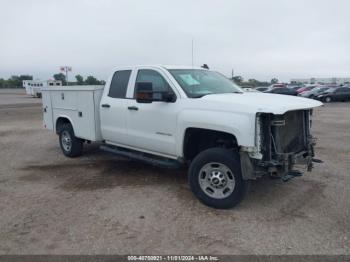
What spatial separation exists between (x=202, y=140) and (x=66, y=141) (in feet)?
12.8

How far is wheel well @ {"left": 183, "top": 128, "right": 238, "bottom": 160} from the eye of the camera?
5262 millimetres

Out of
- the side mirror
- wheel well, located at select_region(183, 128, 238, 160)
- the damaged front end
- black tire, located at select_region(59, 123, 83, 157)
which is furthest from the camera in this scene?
black tire, located at select_region(59, 123, 83, 157)

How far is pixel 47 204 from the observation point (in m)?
5.32

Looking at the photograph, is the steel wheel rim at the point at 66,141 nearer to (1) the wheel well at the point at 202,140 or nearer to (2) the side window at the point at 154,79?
(2) the side window at the point at 154,79

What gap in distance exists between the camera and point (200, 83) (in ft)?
19.6

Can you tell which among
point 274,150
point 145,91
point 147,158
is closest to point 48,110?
point 147,158

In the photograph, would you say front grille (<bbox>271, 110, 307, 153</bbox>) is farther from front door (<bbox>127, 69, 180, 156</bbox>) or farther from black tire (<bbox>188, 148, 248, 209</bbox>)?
front door (<bbox>127, 69, 180, 156</bbox>)

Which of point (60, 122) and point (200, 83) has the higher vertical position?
point (200, 83)

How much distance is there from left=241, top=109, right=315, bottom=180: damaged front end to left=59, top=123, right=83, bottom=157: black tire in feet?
15.0

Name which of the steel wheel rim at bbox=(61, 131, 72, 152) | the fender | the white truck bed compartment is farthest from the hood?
the steel wheel rim at bbox=(61, 131, 72, 152)

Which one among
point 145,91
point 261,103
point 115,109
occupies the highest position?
point 145,91

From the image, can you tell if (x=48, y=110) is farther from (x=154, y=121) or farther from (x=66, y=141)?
(x=154, y=121)

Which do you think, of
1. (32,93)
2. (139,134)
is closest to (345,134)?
(139,134)

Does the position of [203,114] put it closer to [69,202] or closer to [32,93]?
[69,202]
